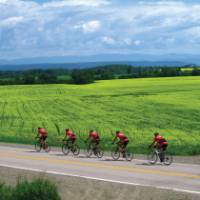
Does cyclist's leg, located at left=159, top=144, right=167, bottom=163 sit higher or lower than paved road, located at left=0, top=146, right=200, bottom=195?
higher

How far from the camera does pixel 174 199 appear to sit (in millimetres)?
15711

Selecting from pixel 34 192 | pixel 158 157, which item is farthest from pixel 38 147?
pixel 34 192

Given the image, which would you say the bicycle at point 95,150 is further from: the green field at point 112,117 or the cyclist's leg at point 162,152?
the cyclist's leg at point 162,152

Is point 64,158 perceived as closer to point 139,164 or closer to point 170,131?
point 139,164

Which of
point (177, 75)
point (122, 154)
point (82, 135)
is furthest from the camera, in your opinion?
point (177, 75)

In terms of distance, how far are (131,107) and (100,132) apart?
1939 centimetres

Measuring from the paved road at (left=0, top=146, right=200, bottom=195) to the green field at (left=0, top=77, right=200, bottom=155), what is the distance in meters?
4.15

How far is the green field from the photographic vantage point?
34.8 m

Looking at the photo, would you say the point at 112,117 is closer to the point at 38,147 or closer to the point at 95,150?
the point at 38,147

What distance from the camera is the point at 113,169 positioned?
72.4 feet

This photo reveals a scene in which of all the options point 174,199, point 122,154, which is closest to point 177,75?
point 122,154

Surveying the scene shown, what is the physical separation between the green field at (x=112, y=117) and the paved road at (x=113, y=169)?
163 inches

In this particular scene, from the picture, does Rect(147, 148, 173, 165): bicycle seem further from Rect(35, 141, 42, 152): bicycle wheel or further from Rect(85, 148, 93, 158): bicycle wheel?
Rect(35, 141, 42, 152): bicycle wheel

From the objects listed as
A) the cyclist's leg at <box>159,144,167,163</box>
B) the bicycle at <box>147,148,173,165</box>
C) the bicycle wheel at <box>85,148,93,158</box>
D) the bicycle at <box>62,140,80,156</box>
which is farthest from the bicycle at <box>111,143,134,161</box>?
the bicycle at <box>62,140,80,156</box>
